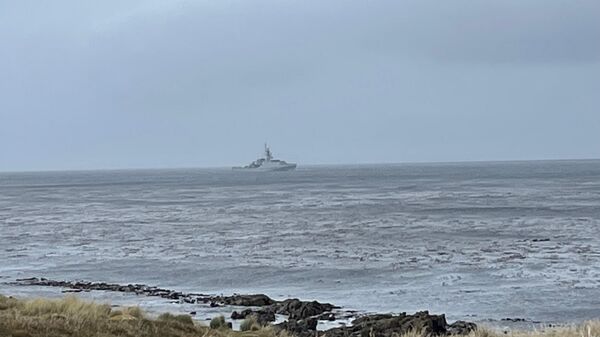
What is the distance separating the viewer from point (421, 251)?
35.5 m

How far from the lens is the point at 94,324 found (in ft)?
40.0

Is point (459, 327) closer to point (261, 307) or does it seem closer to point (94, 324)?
point (261, 307)

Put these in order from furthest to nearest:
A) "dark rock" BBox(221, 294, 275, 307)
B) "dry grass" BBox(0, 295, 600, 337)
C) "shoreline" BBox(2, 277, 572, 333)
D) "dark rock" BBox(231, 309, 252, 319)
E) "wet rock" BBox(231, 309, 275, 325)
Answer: "dark rock" BBox(221, 294, 275, 307) < "dark rock" BBox(231, 309, 252, 319) < "wet rock" BBox(231, 309, 275, 325) < "shoreline" BBox(2, 277, 572, 333) < "dry grass" BBox(0, 295, 600, 337)

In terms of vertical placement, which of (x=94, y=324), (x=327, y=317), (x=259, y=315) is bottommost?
(x=327, y=317)

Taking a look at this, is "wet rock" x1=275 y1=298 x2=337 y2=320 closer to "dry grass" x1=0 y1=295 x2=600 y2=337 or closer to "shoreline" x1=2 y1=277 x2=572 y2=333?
"shoreline" x1=2 y1=277 x2=572 y2=333

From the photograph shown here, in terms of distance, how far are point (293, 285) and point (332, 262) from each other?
17.3 ft

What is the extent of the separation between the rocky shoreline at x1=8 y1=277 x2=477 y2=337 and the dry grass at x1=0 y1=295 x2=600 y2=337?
3.13 metres

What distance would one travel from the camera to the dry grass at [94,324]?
1045 cm

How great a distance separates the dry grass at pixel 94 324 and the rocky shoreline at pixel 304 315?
3131 millimetres

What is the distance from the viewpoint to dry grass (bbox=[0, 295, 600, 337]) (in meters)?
10.4

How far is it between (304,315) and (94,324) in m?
10.2

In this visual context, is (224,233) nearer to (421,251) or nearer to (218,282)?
(421,251)

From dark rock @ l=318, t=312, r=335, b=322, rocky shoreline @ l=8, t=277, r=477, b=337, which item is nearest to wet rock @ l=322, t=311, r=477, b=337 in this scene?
rocky shoreline @ l=8, t=277, r=477, b=337

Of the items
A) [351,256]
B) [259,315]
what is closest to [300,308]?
[259,315]
